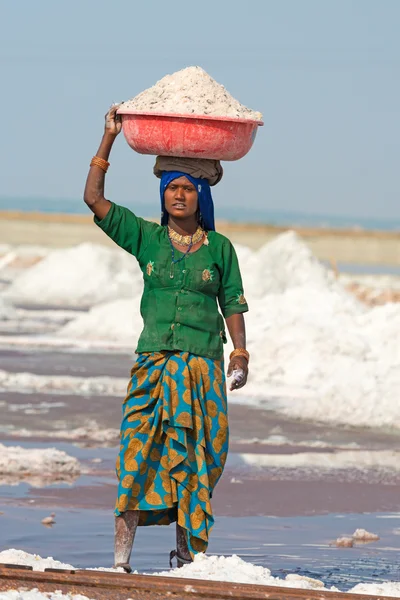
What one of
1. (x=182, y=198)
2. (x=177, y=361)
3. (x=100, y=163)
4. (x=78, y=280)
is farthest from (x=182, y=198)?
(x=78, y=280)

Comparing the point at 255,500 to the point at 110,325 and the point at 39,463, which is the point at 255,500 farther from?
the point at 110,325

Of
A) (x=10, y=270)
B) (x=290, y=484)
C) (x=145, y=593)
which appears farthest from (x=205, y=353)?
(x=10, y=270)

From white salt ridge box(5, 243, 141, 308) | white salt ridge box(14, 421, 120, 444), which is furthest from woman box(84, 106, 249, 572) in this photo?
white salt ridge box(5, 243, 141, 308)

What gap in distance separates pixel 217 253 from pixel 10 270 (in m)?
33.7

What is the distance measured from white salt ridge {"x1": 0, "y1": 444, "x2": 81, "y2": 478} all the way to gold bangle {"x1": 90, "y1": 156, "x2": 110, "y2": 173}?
333 cm

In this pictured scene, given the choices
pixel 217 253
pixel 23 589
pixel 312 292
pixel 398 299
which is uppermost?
pixel 398 299

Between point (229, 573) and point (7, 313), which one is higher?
point (7, 313)

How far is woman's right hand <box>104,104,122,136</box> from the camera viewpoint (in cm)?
599

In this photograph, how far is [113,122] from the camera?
600 cm

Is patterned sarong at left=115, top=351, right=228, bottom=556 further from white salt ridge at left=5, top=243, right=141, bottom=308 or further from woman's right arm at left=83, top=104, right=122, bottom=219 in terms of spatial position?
white salt ridge at left=5, top=243, right=141, bottom=308

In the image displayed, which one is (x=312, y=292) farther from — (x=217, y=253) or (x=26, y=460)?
(x=217, y=253)

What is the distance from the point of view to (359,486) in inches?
349

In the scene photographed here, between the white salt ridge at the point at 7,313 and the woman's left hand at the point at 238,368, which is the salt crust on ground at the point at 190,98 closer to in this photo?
the woman's left hand at the point at 238,368

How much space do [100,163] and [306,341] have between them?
384 inches
